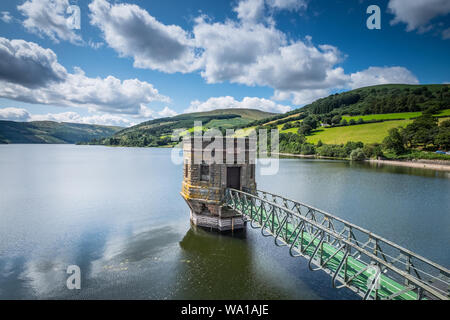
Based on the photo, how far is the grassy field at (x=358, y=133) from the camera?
8394 cm

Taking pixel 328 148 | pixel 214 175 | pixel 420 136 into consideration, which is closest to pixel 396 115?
pixel 420 136

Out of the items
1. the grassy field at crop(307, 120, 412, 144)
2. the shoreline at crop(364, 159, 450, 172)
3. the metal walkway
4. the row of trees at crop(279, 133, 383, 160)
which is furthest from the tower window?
the grassy field at crop(307, 120, 412, 144)

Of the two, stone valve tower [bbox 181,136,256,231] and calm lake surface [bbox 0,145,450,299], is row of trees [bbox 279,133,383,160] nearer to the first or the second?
calm lake surface [bbox 0,145,450,299]

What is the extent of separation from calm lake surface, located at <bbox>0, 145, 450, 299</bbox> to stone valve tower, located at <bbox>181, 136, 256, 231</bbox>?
1394 millimetres

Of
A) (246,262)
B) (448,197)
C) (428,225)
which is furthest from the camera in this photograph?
(448,197)

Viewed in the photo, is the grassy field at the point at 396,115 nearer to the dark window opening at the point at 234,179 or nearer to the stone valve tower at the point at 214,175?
the dark window opening at the point at 234,179

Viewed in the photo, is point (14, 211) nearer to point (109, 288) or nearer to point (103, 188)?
point (103, 188)

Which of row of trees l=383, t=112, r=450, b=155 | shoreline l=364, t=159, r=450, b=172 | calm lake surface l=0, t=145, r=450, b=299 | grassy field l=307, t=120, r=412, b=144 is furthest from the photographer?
grassy field l=307, t=120, r=412, b=144

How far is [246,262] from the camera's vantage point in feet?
44.8

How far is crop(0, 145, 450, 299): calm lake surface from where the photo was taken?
11.1 metres

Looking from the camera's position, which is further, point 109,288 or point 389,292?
point 109,288
